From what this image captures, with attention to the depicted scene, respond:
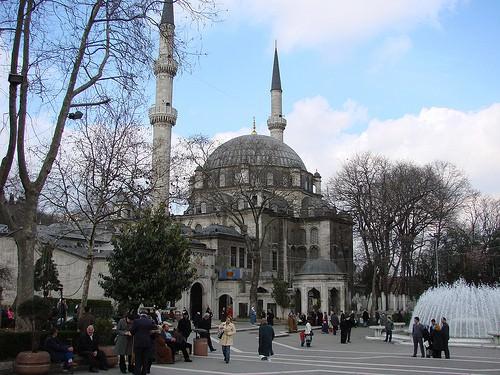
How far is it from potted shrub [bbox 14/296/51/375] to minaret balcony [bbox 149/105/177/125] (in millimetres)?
38049

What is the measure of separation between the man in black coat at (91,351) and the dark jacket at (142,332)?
1.65 m

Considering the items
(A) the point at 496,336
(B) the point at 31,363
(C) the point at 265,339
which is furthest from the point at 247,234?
(B) the point at 31,363

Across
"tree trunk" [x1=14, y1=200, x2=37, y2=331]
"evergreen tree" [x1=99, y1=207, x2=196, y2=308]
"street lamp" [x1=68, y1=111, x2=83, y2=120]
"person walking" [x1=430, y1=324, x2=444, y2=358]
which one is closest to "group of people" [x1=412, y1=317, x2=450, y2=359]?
"person walking" [x1=430, y1=324, x2=444, y2=358]

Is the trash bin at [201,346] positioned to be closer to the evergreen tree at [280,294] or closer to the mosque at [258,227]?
the mosque at [258,227]

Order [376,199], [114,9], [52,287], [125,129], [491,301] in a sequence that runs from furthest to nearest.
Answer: [376,199] → [52,287] → [491,301] → [125,129] → [114,9]

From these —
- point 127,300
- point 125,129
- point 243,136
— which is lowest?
point 127,300

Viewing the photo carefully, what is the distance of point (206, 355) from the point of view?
17.9 m

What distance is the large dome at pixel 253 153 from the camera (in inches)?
2352

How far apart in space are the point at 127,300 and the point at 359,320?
23627 mm

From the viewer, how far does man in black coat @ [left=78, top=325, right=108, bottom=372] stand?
13328 millimetres

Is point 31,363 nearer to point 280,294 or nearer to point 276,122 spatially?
point 280,294

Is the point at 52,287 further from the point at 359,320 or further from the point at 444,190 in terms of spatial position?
the point at 444,190

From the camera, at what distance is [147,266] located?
22.9 metres

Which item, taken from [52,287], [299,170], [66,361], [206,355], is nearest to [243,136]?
[299,170]
